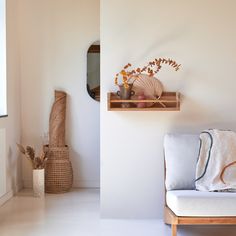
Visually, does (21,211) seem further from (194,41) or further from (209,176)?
(194,41)

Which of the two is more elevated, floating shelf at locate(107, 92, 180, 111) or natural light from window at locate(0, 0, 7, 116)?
natural light from window at locate(0, 0, 7, 116)

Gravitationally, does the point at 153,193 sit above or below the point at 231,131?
below

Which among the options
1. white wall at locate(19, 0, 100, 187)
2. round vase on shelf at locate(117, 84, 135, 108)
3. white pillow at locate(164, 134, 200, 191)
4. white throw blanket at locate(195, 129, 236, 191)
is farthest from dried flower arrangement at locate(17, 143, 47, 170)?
white throw blanket at locate(195, 129, 236, 191)

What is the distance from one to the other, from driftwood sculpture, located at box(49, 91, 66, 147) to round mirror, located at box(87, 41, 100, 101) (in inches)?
14.6

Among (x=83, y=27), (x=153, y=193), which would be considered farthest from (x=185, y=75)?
(x=83, y=27)

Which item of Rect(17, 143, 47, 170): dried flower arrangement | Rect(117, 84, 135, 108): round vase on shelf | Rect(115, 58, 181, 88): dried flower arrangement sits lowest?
Rect(17, 143, 47, 170): dried flower arrangement

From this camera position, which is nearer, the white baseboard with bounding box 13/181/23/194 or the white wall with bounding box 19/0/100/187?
the white baseboard with bounding box 13/181/23/194

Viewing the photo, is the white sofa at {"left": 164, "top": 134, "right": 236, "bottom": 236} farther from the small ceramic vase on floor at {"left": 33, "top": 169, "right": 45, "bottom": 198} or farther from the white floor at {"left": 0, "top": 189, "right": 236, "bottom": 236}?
the small ceramic vase on floor at {"left": 33, "top": 169, "right": 45, "bottom": 198}

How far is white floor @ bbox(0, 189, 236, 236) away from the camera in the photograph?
124 inches

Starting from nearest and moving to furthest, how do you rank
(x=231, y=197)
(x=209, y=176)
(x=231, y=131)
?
(x=231, y=197)
(x=209, y=176)
(x=231, y=131)

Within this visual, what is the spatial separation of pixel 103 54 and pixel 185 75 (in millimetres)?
806

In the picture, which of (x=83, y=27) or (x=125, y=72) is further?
(x=83, y=27)

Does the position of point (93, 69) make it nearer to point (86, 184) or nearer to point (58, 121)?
point (58, 121)

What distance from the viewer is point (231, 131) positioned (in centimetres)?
328
